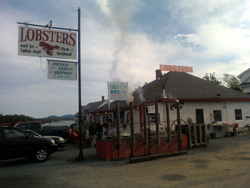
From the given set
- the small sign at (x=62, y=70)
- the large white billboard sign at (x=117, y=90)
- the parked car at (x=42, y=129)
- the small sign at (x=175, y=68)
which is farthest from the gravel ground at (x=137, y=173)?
the small sign at (x=175, y=68)

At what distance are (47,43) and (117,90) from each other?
762 centimetres

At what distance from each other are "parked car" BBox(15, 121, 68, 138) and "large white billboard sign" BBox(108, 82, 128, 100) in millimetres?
5027

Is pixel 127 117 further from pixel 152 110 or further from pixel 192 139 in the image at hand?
pixel 192 139

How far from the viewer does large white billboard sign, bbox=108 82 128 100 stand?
16691 mm

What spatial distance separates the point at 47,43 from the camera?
1016cm

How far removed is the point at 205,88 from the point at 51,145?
1417 cm

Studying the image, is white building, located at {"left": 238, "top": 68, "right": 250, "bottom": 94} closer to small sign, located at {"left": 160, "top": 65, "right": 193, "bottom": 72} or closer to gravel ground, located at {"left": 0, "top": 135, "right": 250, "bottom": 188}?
small sign, located at {"left": 160, "top": 65, "right": 193, "bottom": 72}

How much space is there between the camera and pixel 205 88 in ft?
63.9

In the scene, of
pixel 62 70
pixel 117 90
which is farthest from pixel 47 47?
pixel 117 90

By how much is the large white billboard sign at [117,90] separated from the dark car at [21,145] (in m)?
7.33

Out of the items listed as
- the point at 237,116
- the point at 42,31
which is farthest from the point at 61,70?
the point at 237,116

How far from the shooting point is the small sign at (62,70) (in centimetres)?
1005

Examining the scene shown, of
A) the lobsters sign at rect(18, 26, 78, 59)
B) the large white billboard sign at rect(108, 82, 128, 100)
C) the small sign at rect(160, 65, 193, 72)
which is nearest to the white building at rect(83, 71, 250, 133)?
the large white billboard sign at rect(108, 82, 128, 100)

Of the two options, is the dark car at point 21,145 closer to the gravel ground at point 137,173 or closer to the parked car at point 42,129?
the gravel ground at point 137,173
